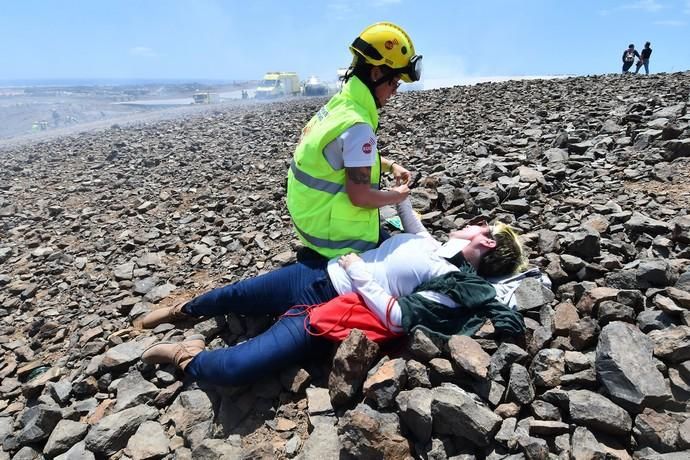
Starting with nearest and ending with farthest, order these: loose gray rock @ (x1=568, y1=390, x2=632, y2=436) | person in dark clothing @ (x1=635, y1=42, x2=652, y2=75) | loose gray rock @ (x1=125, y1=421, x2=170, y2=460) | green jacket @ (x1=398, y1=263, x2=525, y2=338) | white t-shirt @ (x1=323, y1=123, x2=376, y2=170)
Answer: loose gray rock @ (x1=568, y1=390, x2=632, y2=436)
loose gray rock @ (x1=125, y1=421, x2=170, y2=460)
green jacket @ (x1=398, y1=263, x2=525, y2=338)
white t-shirt @ (x1=323, y1=123, x2=376, y2=170)
person in dark clothing @ (x1=635, y1=42, x2=652, y2=75)

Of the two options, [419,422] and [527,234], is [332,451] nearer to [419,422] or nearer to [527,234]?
[419,422]

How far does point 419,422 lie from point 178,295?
346 centimetres

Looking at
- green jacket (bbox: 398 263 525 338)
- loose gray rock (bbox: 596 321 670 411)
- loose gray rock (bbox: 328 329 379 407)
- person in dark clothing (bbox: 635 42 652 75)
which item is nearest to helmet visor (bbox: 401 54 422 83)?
green jacket (bbox: 398 263 525 338)

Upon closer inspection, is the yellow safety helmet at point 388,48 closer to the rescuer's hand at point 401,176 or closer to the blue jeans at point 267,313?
the rescuer's hand at point 401,176

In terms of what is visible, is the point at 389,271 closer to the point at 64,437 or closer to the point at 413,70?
the point at 413,70

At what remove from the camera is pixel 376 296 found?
3.26 metres

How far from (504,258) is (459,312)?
2.58 feet

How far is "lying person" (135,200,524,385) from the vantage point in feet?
10.5

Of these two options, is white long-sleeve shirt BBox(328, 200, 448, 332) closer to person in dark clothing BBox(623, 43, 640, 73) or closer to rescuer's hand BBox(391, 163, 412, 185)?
rescuer's hand BBox(391, 163, 412, 185)

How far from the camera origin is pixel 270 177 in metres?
8.70

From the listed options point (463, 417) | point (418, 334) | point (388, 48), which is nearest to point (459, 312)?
point (418, 334)

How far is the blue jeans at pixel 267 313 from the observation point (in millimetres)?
3227

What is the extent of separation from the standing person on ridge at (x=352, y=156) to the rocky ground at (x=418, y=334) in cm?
102

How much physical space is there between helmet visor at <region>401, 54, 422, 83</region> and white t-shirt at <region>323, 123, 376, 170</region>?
0.58m
